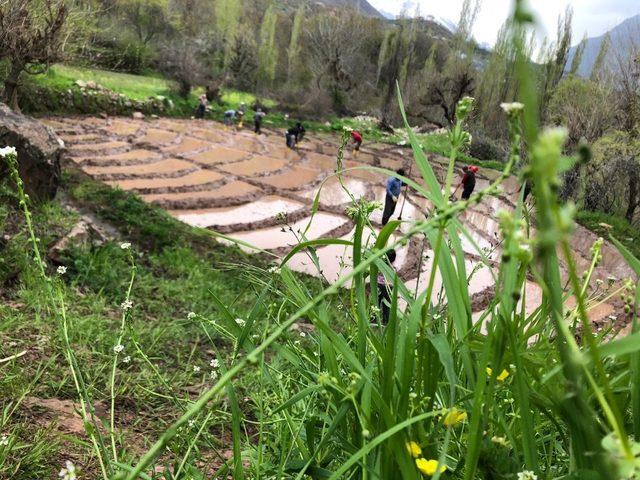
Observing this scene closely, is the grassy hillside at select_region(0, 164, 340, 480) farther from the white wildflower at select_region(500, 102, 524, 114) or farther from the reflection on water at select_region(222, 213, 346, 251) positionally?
the reflection on water at select_region(222, 213, 346, 251)

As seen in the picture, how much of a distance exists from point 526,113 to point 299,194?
11511mm

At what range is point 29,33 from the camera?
991cm

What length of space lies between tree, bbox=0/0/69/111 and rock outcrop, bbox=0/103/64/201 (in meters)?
4.26

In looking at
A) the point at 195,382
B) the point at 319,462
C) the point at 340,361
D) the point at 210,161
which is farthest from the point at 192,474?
the point at 210,161

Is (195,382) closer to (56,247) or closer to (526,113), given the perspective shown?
(56,247)

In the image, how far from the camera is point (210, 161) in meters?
13.5

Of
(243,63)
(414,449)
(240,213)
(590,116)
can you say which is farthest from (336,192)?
(243,63)

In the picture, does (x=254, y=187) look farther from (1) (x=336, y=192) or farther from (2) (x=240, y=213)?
(1) (x=336, y=192)

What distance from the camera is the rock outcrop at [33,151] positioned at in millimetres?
6113

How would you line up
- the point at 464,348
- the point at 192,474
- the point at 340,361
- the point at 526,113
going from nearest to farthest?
1. the point at 526,113
2. the point at 464,348
3. the point at 192,474
4. the point at 340,361

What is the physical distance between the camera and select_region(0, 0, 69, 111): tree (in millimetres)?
9609

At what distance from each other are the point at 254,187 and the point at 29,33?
5.18m

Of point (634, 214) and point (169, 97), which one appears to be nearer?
point (634, 214)

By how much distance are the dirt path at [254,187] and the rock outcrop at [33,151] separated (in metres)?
2.62
